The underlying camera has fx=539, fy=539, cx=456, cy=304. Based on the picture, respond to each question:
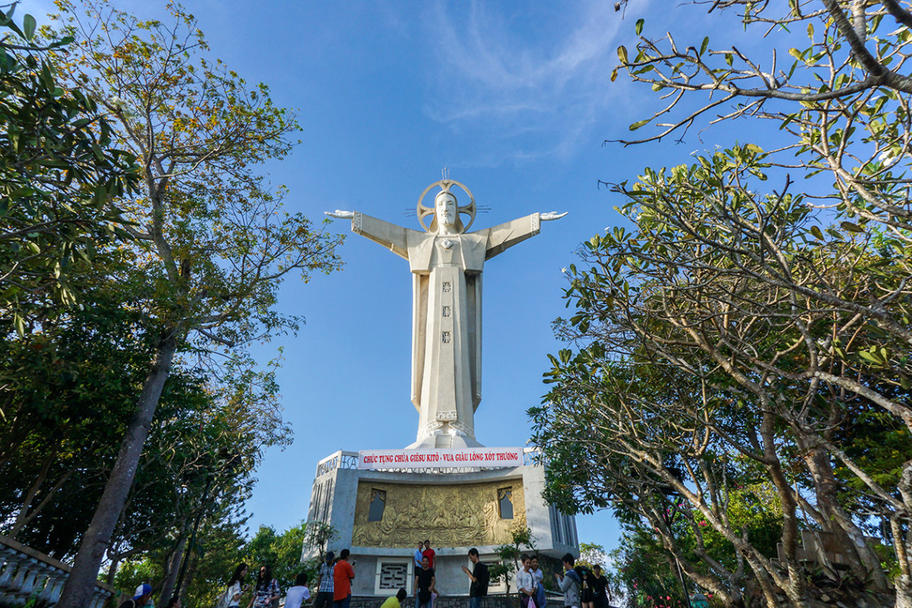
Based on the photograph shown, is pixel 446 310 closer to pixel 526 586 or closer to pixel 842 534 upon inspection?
pixel 526 586

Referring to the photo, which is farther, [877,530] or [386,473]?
[386,473]

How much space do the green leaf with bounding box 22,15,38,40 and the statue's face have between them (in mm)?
18632

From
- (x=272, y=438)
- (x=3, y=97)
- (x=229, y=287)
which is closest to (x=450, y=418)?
(x=272, y=438)

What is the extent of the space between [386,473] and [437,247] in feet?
31.2

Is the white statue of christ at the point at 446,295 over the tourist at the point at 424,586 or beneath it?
over

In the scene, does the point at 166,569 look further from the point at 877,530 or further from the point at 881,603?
the point at 877,530

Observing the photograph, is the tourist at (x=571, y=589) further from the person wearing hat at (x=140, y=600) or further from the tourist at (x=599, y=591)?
the person wearing hat at (x=140, y=600)

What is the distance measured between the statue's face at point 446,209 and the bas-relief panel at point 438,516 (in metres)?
10.8

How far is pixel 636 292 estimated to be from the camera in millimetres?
8039

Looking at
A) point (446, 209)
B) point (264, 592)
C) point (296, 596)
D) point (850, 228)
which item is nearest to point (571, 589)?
point (296, 596)

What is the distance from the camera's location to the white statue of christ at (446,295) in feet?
64.6

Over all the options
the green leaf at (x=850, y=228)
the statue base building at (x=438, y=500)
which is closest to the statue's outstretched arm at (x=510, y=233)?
the statue base building at (x=438, y=500)

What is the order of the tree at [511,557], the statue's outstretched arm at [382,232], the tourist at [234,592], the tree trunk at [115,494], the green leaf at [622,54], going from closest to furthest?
the green leaf at [622,54], the tourist at [234,592], the tree trunk at [115,494], the tree at [511,557], the statue's outstretched arm at [382,232]

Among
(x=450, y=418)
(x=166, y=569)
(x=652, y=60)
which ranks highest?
(x=450, y=418)
